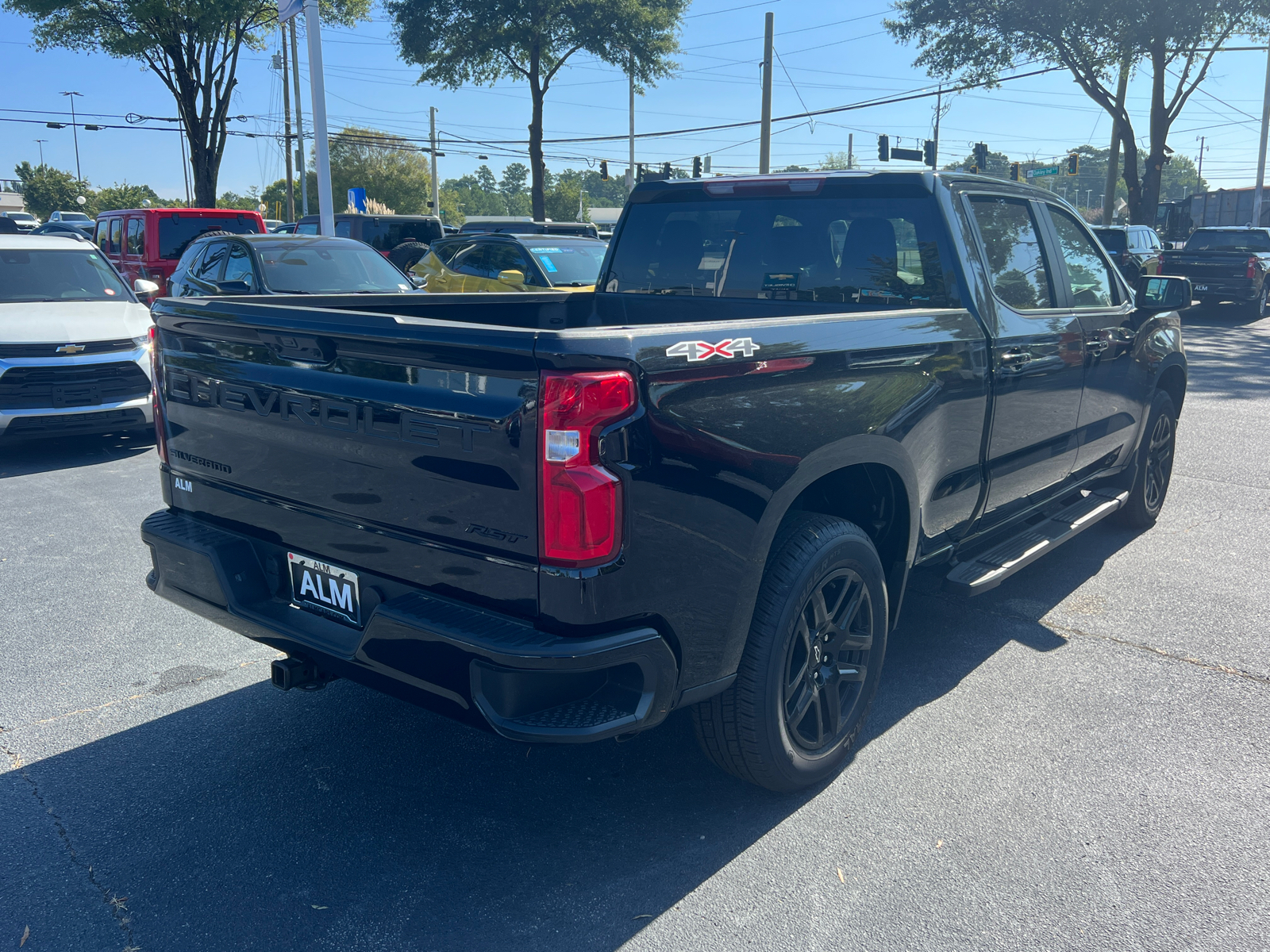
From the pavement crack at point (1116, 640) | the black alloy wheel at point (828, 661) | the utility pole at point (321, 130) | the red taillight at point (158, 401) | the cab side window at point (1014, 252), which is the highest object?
the utility pole at point (321, 130)

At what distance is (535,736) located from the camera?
92.2 inches

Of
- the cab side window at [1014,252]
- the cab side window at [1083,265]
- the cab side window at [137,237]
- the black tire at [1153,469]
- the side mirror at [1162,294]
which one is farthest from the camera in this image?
the cab side window at [137,237]

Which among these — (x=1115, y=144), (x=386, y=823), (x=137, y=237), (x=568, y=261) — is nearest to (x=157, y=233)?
(x=137, y=237)

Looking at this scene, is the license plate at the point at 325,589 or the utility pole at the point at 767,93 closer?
→ the license plate at the point at 325,589

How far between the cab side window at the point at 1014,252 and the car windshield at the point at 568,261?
7.83 metres

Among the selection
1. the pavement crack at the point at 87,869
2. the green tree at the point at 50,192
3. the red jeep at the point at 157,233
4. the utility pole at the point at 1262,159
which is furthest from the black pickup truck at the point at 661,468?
the green tree at the point at 50,192

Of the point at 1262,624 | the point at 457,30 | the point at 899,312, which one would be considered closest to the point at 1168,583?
the point at 1262,624

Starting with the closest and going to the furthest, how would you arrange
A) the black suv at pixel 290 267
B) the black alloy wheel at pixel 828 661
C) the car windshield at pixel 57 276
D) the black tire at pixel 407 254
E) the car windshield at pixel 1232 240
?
the black alloy wheel at pixel 828 661 < the car windshield at pixel 57 276 < the black suv at pixel 290 267 < the black tire at pixel 407 254 < the car windshield at pixel 1232 240

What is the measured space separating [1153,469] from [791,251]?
329 cm

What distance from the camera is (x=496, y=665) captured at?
2307mm

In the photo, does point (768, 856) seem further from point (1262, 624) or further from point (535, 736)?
point (1262, 624)

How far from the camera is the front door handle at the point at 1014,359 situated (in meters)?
3.85

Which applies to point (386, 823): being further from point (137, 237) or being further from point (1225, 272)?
point (1225, 272)

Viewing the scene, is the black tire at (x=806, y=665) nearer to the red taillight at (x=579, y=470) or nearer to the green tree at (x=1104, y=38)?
the red taillight at (x=579, y=470)
